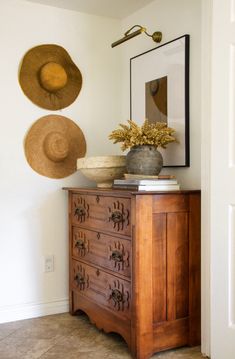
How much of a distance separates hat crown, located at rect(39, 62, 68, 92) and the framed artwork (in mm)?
519

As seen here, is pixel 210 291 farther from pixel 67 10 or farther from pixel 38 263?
pixel 67 10

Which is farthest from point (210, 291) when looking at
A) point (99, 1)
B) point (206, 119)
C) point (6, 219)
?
point (99, 1)

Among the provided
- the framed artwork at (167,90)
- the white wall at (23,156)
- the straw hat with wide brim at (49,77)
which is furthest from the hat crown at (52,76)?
the framed artwork at (167,90)

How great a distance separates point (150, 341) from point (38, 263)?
1082 millimetres

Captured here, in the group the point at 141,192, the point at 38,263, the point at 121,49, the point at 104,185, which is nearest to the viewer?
the point at 141,192

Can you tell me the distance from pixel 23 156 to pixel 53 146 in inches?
8.5

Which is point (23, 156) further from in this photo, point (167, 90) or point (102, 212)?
point (167, 90)

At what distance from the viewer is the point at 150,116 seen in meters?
2.90

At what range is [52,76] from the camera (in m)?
2.92

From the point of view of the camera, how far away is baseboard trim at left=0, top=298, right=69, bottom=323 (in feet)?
9.38

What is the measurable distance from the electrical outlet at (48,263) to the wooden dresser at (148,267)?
21.1 inches

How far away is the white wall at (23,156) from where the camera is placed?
2877 mm

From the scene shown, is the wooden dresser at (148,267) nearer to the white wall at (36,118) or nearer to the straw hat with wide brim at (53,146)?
the white wall at (36,118)

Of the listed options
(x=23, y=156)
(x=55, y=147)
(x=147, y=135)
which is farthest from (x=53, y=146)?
(x=147, y=135)
